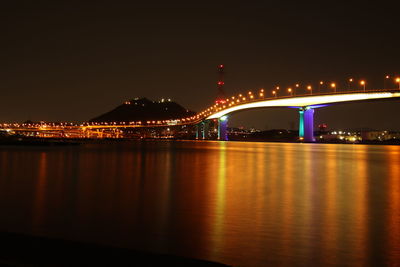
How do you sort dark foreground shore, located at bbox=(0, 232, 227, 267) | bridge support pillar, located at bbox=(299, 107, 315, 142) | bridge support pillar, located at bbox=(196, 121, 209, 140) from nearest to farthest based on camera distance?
dark foreground shore, located at bbox=(0, 232, 227, 267) → bridge support pillar, located at bbox=(299, 107, 315, 142) → bridge support pillar, located at bbox=(196, 121, 209, 140)

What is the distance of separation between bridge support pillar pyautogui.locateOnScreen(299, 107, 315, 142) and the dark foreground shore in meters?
66.5

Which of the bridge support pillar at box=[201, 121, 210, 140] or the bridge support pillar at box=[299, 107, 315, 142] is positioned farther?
the bridge support pillar at box=[201, 121, 210, 140]

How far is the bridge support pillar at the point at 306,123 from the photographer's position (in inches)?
2677

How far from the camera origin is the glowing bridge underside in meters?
56.2

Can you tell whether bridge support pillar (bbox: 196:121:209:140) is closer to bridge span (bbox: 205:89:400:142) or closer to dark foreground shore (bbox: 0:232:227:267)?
bridge span (bbox: 205:89:400:142)

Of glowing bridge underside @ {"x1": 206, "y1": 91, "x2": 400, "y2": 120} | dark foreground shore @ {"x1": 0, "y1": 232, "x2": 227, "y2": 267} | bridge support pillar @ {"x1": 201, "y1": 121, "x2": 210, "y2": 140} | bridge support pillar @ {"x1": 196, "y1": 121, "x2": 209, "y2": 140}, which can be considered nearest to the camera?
dark foreground shore @ {"x1": 0, "y1": 232, "x2": 227, "y2": 267}

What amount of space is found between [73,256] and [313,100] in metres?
65.7

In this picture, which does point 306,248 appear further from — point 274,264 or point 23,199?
point 23,199

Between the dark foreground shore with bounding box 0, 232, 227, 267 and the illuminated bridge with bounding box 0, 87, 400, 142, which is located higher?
the illuminated bridge with bounding box 0, 87, 400, 142

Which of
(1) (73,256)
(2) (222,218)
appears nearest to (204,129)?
(2) (222,218)

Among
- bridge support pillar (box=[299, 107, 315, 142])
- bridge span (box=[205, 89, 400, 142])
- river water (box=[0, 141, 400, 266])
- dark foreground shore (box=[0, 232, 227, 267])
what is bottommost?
river water (box=[0, 141, 400, 266])

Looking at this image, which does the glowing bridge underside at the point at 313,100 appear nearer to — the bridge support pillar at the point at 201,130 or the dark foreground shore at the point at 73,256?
the bridge support pillar at the point at 201,130

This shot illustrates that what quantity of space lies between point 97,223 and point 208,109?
93587 mm

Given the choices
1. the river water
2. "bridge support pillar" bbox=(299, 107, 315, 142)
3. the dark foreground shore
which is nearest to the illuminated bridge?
"bridge support pillar" bbox=(299, 107, 315, 142)
